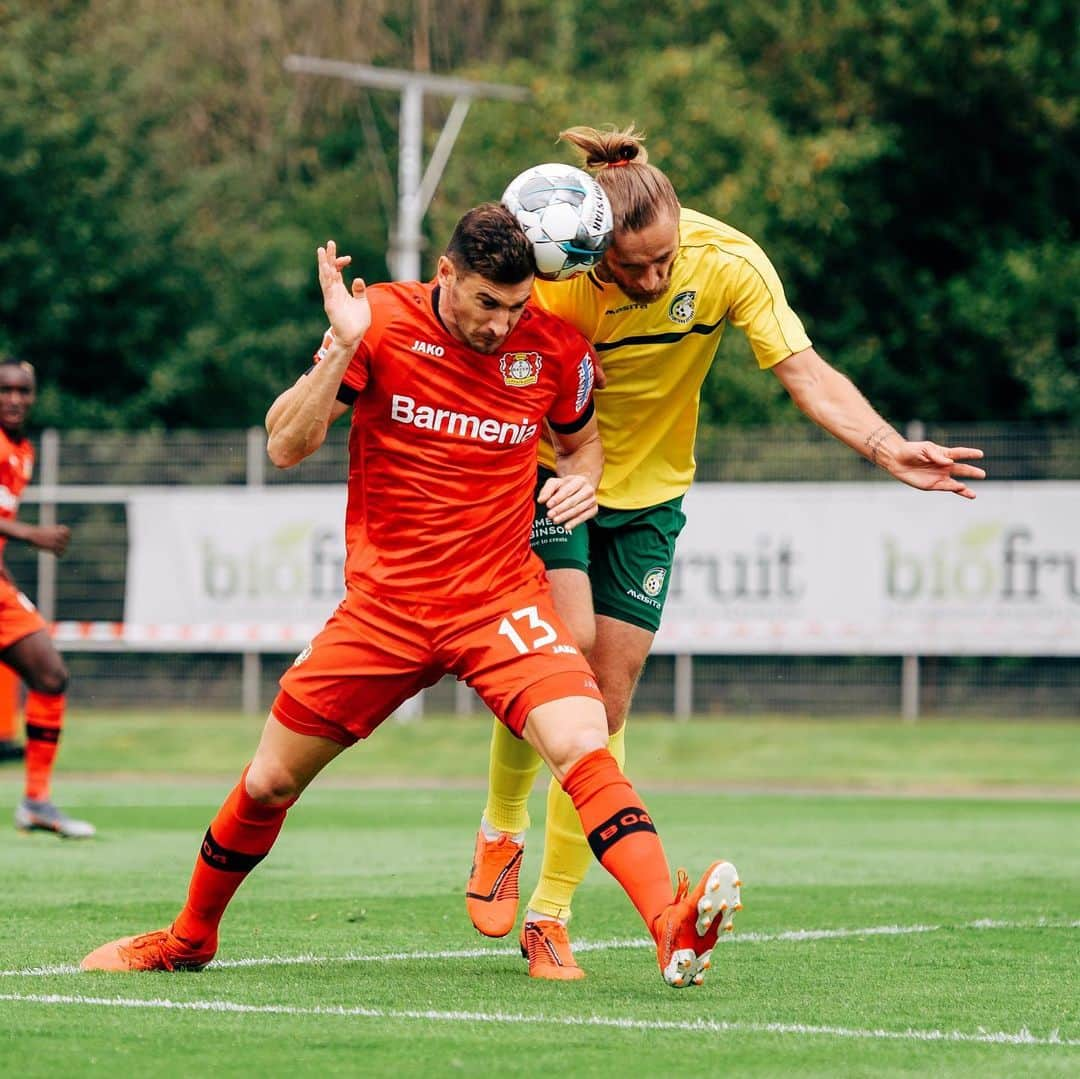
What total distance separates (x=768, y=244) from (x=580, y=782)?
23.0m

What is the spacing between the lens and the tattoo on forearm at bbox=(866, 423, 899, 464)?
647 cm

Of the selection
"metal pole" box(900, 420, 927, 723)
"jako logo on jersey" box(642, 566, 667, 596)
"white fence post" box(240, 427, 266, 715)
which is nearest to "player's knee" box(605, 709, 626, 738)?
"jako logo on jersey" box(642, 566, 667, 596)

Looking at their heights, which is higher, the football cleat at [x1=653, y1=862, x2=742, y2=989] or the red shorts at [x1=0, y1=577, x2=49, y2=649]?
the football cleat at [x1=653, y1=862, x2=742, y2=989]

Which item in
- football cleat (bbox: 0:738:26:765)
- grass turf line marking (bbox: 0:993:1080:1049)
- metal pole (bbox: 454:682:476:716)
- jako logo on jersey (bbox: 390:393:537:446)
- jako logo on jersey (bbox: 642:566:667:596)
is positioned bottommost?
metal pole (bbox: 454:682:476:716)

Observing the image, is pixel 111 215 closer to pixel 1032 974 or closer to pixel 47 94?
pixel 47 94

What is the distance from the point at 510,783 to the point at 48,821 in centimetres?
522

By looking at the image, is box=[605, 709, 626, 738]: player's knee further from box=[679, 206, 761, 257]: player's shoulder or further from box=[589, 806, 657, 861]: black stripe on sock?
box=[679, 206, 761, 257]: player's shoulder

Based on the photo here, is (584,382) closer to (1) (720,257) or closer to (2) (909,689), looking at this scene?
(1) (720,257)

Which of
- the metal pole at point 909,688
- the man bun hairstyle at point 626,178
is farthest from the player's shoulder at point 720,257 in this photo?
the metal pole at point 909,688

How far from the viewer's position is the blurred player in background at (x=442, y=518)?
5.86 meters

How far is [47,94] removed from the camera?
1212 inches

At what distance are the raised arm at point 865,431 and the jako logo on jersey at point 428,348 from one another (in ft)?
3.82

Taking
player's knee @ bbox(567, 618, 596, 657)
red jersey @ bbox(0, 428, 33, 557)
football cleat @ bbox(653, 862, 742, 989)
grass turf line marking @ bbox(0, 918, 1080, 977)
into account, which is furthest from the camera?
red jersey @ bbox(0, 428, 33, 557)

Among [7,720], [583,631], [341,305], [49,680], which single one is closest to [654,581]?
[583,631]
